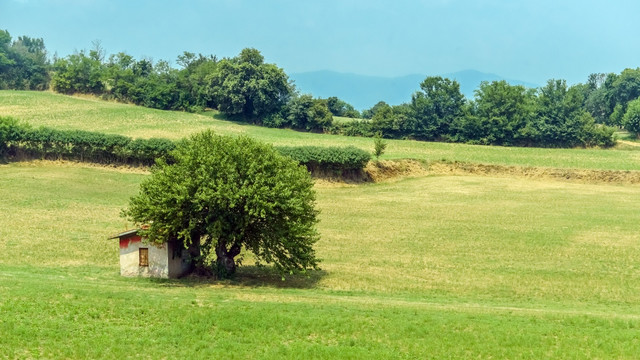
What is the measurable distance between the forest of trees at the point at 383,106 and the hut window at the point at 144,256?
71.1 m

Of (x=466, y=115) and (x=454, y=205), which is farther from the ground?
(x=466, y=115)

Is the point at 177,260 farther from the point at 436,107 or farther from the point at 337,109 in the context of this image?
the point at 337,109

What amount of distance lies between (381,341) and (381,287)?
12.2 metres

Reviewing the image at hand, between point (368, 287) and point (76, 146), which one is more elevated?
point (76, 146)

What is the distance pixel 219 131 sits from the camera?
99.3m

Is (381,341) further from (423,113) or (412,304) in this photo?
(423,113)

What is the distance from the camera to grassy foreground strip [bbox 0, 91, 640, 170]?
277ft

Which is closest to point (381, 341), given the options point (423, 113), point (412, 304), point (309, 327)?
point (309, 327)

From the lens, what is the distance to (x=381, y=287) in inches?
1366

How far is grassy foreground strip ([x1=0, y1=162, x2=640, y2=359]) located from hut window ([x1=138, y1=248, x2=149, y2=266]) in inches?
58.1

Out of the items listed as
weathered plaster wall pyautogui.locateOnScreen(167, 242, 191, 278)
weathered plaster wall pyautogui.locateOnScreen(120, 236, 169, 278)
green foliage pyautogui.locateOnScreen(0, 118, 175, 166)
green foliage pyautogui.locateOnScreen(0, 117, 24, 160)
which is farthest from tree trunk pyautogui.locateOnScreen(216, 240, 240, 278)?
green foliage pyautogui.locateOnScreen(0, 117, 24, 160)

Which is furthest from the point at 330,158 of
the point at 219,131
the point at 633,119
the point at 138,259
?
the point at 633,119

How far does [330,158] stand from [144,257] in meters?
41.9

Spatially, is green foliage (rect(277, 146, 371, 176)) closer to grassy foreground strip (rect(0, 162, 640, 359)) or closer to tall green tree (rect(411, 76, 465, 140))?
grassy foreground strip (rect(0, 162, 640, 359))
